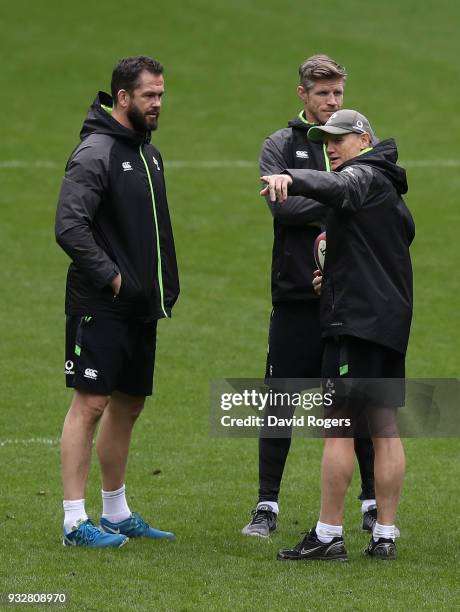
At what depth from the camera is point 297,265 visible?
24.2ft

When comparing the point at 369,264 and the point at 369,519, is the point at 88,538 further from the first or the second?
the point at 369,264

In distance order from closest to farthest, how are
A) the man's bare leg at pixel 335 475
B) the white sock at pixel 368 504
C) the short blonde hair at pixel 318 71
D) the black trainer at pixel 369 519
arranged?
the man's bare leg at pixel 335 475, the short blonde hair at pixel 318 71, the black trainer at pixel 369 519, the white sock at pixel 368 504

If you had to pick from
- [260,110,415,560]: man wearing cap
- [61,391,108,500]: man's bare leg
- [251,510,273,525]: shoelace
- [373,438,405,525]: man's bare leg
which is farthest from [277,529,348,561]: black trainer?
[61,391,108,500]: man's bare leg

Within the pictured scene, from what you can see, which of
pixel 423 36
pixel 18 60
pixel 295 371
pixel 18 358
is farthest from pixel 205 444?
pixel 423 36

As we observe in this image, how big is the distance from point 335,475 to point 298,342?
3.30 feet

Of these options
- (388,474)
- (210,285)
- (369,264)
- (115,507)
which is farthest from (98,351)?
(210,285)

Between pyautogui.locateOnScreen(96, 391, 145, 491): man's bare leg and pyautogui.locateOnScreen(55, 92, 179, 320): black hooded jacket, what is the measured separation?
1.71 ft

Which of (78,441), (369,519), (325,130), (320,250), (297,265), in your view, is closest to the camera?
(325,130)

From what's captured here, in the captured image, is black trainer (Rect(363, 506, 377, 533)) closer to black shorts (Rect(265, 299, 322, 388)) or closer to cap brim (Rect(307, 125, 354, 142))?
black shorts (Rect(265, 299, 322, 388))

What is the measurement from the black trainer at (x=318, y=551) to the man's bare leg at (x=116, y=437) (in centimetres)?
109

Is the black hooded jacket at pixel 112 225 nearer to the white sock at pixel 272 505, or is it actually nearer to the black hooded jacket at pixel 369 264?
the black hooded jacket at pixel 369 264

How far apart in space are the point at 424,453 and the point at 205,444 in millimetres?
1509

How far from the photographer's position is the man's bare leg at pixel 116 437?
7.27 metres

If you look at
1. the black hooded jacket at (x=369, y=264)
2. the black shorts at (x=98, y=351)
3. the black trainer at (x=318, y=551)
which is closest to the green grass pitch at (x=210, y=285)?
the black trainer at (x=318, y=551)
